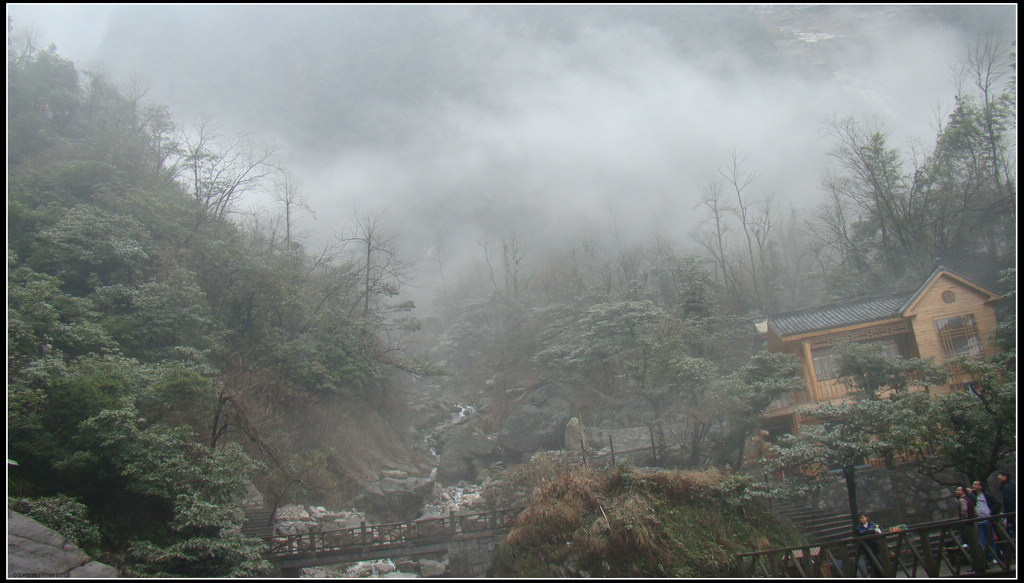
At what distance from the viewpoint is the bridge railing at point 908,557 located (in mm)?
7277

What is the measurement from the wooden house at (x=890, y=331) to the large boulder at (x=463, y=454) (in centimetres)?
1419

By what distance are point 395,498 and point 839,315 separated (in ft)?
66.9

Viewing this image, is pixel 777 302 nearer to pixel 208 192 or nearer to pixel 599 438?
pixel 599 438

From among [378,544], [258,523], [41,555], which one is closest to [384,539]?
[378,544]

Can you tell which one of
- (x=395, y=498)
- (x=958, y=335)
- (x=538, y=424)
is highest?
(x=958, y=335)

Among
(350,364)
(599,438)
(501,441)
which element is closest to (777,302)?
(599,438)

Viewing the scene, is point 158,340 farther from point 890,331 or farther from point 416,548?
point 890,331

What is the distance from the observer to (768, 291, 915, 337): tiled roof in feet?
65.5

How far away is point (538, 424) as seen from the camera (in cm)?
2767

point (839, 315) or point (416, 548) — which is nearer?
point (416, 548)

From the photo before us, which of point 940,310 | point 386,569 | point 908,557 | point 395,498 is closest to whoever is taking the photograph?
point 908,557

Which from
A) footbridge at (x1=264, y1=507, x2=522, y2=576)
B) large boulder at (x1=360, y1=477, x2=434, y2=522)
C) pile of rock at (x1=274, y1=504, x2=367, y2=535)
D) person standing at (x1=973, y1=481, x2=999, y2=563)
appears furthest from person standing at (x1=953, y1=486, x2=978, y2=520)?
large boulder at (x1=360, y1=477, x2=434, y2=522)

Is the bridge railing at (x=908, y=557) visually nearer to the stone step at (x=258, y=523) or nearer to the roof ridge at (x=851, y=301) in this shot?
the roof ridge at (x=851, y=301)

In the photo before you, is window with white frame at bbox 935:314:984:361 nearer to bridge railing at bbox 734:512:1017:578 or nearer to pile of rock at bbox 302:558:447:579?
bridge railing at bbox 734:512:1017:578
